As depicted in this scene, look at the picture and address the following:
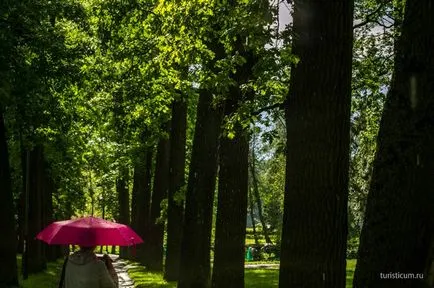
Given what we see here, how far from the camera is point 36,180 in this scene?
22.6 metres

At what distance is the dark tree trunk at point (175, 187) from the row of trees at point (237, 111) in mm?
47

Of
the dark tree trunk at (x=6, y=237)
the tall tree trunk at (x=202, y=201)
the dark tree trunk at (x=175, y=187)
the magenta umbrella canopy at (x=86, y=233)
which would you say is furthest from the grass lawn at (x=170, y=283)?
the magenta umbrella canopy at (x=86, y=233)

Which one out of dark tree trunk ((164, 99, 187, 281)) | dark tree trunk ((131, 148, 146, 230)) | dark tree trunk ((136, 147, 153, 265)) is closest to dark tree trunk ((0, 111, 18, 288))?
dark tree trunk ((164, 99, 187, 281))

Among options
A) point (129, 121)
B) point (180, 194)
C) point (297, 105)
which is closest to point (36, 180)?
point (129, 121)

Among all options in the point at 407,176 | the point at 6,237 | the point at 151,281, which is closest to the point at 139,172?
the point at 151,281

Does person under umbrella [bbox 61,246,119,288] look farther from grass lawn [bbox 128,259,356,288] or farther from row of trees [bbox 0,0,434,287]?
grass lawn [bbox 128,259,356,288]

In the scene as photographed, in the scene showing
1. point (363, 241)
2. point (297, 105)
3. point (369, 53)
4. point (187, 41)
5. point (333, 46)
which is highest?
point (369, 53)

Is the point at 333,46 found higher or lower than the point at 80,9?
lower

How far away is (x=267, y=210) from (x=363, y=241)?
65432 mm

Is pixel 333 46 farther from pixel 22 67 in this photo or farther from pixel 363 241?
pixel 22 67

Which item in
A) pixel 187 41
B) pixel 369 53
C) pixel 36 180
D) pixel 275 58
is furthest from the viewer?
pixel 36 180

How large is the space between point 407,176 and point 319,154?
1.08 meters

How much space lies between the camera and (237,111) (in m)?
8.56

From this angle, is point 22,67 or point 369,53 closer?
point 22,67
